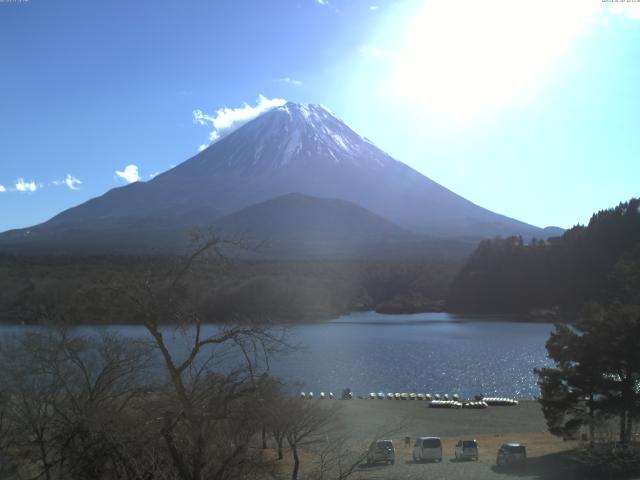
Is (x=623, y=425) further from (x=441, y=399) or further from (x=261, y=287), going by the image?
(x=261, y=287)

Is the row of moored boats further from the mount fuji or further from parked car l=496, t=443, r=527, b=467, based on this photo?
the mount fuji

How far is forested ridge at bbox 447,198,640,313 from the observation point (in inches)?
2387

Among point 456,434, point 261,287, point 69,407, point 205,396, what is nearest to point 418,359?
point 261,287

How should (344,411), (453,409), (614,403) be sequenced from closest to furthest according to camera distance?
(614,403), (344,411), (453,409)

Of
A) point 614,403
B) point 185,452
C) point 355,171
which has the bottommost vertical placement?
point 614,403

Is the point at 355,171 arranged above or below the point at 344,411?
above

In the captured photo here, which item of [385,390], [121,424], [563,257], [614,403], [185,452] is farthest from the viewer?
→ [563,257]

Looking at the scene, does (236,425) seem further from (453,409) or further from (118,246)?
(118,246)

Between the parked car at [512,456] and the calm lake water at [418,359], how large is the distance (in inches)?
246

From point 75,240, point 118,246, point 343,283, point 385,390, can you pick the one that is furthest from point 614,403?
point 75,240

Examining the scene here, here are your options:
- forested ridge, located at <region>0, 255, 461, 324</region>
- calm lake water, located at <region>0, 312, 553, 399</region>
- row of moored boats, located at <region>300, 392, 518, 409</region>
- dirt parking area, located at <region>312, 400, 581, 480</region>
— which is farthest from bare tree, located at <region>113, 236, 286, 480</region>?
row of moored boats, located at <region>300, 392, 518, 409</region>

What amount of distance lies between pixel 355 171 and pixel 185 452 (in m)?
123

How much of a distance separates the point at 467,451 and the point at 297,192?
329 feet

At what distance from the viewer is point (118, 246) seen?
224ft
